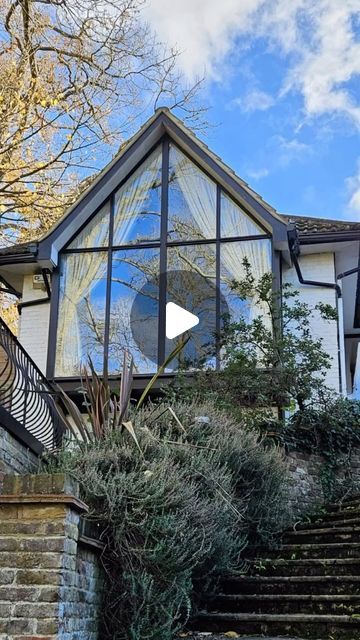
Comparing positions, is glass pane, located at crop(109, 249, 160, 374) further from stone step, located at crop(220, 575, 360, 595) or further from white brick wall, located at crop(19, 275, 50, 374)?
stone step, located at crop(220, 575, 360, 595)

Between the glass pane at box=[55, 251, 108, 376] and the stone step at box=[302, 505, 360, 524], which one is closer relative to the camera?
the stone step at box=[302, 505, 360, 524]

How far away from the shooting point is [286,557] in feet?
26.0

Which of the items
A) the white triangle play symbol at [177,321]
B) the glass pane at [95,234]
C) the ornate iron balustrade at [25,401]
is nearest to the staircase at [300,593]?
the ornate iron balustrade at [25,401]

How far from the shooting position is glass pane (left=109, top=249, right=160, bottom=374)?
12.9 metres

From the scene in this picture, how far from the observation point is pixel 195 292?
43.1 feet

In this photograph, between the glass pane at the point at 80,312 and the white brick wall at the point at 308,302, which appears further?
the white brick wall at the point at 308,302

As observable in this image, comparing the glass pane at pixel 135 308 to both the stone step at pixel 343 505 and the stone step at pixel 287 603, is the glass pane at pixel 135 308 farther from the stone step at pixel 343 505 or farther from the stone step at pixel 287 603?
the stone step at pixel 287 603

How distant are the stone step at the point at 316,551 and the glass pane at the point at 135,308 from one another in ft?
17.0

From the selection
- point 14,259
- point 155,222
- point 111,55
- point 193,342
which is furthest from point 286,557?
point 111,55

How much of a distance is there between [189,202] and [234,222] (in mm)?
958

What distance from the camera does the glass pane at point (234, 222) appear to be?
13.4m

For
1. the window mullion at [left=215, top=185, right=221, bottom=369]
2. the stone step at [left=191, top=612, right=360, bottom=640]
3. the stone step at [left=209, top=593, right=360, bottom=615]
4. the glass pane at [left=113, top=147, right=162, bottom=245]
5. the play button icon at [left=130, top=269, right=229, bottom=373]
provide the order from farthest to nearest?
the glass pane at [left=113, top=147, right=162, bottom=245]
the play button icon at [left=130, top=269, right=229, bottom=373]
the window mullion at [left=215, top=185, right=221, bottom=369]
the stone step at [left=209, top=593, right=360, bottom=615]
the stone step at [left=191, top=612, right=360, bottom=640]

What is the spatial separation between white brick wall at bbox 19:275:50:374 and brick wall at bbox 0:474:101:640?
917 cm

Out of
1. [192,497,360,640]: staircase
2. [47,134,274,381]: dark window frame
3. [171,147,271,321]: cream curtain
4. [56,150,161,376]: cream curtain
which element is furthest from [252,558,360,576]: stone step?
[56,150,161,376]: cream curtain
